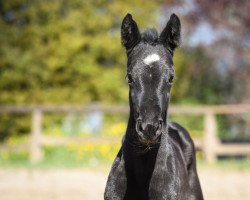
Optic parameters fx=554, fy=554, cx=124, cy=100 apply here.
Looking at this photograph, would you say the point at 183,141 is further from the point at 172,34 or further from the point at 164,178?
the point at 172,34

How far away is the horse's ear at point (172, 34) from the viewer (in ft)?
14.8

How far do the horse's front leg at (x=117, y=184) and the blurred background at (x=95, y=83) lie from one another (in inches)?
290

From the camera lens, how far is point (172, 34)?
4.56 metres

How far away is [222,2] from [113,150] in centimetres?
467

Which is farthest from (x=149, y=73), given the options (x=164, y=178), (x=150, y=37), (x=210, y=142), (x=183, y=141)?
(x=210, y=142)

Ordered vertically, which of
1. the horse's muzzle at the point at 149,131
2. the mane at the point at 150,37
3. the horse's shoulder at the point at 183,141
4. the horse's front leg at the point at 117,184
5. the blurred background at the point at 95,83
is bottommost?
the horse's front leg at the point at 117,184

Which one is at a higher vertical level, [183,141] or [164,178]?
[183,141]

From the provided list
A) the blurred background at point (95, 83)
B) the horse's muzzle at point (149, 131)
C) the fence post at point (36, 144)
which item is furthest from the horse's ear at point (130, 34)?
the fence post at point (36, 144)

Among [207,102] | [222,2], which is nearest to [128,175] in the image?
[222,2]

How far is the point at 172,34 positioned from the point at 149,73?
0.58 meters

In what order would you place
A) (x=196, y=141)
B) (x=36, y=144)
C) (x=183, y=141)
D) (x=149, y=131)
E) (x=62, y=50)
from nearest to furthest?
(x=149, y=131) → (x=183, y=141) → (x=36, y=144) → (x=196, y=141) → (x=62, y=50)

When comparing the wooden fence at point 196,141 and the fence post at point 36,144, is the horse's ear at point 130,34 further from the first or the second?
the fence post at point 36,144

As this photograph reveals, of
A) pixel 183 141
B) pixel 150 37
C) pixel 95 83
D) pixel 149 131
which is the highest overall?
pixel 95 83

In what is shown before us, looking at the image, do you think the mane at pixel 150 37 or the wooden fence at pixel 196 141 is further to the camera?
the wooden fence at pixel 196 141
